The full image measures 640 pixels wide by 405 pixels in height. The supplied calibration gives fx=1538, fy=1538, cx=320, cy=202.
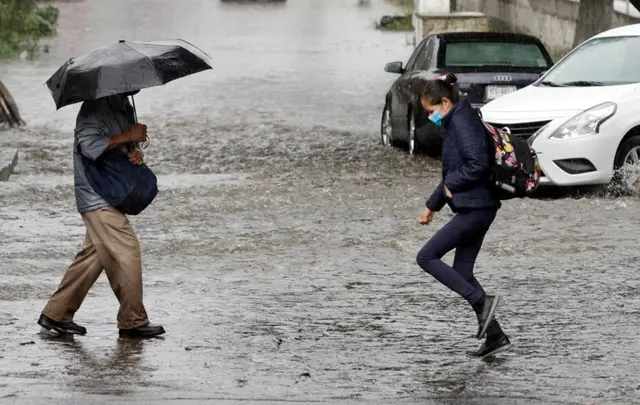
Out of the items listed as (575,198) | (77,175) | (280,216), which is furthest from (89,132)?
(575,198)

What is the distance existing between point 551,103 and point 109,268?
22.5 ft

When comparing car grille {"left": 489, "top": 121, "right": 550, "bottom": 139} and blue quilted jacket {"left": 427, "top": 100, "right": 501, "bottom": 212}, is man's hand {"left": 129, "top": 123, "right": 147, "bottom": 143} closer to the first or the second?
blue quilted jacket {"left": 427, "top": 100, "right": 501, "bottom": 212}

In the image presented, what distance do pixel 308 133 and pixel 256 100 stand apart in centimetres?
493

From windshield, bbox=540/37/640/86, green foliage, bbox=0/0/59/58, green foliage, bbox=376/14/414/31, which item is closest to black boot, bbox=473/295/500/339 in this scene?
windshield, bbox=540/37/640/86

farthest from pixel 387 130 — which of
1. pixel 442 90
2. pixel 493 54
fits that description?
pixel 442 90

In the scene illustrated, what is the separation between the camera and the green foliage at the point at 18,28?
27.2 meters

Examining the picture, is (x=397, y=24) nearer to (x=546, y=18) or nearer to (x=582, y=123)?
(x=546, y=18)

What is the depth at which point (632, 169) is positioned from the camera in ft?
45.8

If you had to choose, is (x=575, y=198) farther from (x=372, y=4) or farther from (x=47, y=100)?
(x=372, y=4)

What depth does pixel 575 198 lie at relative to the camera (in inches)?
566

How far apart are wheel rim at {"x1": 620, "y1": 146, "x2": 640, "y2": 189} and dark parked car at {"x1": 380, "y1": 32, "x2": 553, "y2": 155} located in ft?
10.8

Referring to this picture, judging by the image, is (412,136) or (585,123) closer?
(585,123)

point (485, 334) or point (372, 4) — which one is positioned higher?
point (485, 334)

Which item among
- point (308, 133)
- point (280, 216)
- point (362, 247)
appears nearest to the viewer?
point (362, 247)
